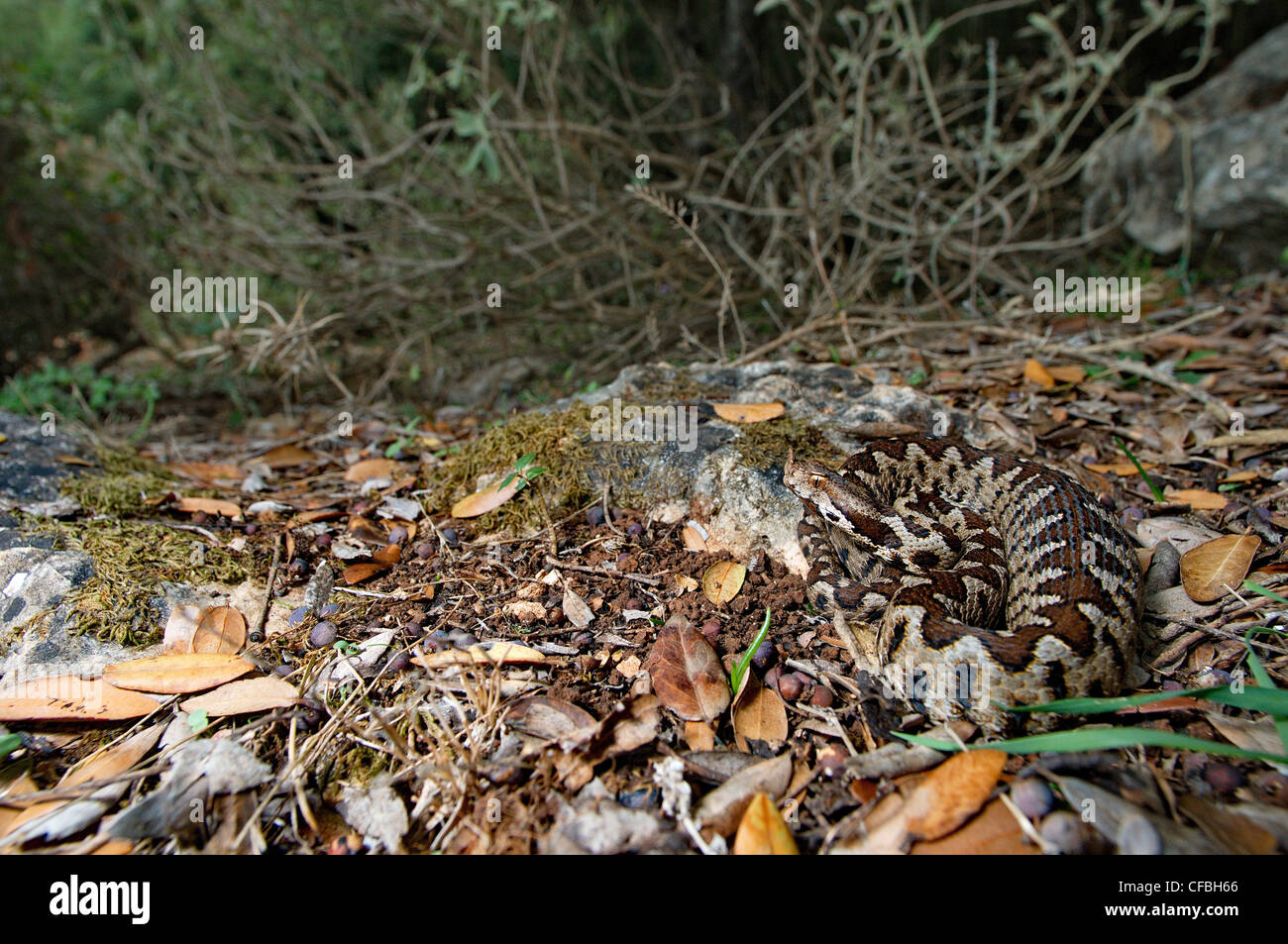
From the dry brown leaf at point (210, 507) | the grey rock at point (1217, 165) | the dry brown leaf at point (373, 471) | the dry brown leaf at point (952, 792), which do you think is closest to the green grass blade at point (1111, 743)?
the dry brown leaf at point (952, 792)

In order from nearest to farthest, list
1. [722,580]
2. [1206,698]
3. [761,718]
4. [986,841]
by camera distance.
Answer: [986,841], [1206,698], [761,718], [722,580]

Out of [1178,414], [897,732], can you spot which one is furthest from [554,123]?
[897,732]

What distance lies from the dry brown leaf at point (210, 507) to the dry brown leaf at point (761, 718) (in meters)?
2.84

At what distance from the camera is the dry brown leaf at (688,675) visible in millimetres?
2586

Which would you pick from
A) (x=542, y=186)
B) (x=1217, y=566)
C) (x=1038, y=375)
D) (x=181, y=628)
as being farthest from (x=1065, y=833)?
(x=542, y=186)

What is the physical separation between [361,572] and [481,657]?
977 millimetres

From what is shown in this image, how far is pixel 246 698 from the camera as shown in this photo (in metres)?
2.69

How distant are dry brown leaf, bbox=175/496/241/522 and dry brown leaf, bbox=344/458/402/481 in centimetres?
66

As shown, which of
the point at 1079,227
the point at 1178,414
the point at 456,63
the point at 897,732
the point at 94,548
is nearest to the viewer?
the point at 897,732

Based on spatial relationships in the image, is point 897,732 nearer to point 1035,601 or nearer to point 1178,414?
point 1035,601

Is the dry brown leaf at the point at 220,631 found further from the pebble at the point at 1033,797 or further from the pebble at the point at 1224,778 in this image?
the pebble at the point at 1224,778

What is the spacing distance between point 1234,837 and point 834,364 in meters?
3.45

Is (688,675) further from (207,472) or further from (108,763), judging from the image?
(207,472)
